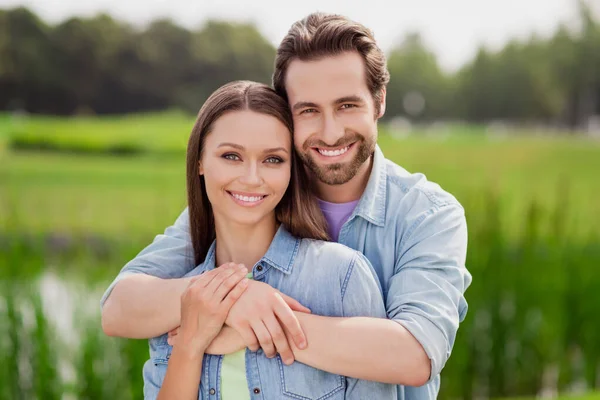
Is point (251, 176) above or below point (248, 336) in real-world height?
above

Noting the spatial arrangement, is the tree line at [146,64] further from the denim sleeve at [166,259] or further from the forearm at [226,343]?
the forearm at [226,343]

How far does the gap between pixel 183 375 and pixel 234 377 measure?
112mm

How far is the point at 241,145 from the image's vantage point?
1.57 m

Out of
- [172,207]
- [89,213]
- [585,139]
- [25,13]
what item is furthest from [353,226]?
[585,139]

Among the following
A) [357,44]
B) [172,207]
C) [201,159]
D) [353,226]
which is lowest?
[172,207]

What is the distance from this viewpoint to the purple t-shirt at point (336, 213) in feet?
6.23

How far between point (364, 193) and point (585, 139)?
9609mm

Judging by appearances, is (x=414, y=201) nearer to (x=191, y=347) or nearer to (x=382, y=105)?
(x=382, y=105)

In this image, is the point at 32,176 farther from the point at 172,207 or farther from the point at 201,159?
the point at 201,159

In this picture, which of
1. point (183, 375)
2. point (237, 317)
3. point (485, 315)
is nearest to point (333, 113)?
point (237, 317)

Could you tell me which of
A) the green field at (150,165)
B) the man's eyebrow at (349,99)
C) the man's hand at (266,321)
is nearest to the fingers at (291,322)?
the man's hand at (266,321)

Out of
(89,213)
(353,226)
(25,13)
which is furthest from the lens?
(25,13)

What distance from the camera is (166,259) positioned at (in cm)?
181

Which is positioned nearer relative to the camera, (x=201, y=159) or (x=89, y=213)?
(x=201, y=159)
